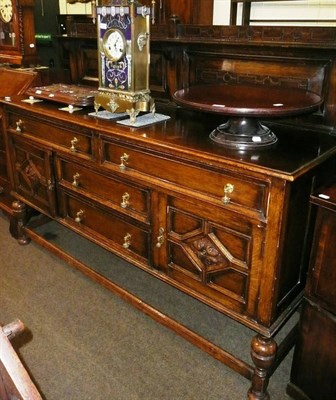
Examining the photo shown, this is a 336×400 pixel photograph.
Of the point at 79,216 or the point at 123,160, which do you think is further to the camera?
the point at 79,216

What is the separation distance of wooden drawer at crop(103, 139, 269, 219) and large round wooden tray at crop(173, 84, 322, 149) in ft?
0.48

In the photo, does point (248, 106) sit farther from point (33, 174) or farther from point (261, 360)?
point (33, 174)

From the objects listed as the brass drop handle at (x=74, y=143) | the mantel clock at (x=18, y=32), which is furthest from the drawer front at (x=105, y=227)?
the mantel clock at (x=18, y=32)

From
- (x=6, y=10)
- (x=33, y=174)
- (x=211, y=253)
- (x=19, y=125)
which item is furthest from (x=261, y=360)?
(x=6, y=10)

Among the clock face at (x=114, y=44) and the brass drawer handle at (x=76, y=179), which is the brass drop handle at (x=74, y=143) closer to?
the brass drawer handle at (x=76, y=179)

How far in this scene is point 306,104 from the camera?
1.39 m

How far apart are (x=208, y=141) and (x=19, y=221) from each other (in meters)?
1.61

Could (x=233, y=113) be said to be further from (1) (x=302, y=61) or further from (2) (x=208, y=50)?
(2) (x=208, y=50)

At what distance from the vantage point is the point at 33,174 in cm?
233

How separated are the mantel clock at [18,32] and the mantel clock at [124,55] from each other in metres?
1.10

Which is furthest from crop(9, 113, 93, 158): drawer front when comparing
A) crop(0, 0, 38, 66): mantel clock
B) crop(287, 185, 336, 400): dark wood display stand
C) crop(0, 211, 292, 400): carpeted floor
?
crop(287, 185, 336, 400): dark wood display stand

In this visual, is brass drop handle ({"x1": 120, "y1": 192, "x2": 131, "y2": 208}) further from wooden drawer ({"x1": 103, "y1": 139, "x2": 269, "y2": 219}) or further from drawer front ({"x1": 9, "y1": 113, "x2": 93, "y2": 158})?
drawer front ({"x1": 9, "y1": 113, "x2": 93, "y2": 158})

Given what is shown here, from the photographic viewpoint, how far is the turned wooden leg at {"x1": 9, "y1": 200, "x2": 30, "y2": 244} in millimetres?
2611

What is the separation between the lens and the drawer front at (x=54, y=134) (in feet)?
6.22
